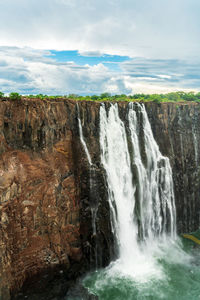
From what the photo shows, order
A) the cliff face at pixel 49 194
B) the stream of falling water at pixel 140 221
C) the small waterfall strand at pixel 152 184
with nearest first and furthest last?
the cliff face at pixel 49 194, the stream of falling water at pixel 140 221, the small waterfall strand at pixel 152 184

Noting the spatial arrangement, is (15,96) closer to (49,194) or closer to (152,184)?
(49,194)

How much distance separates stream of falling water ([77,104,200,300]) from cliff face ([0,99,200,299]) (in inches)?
32.9

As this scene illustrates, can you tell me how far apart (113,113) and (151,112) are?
13.9ft

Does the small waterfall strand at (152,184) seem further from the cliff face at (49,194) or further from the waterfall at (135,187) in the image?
the cliff face at (49,194)

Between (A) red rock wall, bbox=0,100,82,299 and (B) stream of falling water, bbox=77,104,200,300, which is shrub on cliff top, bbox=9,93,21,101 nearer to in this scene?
(A) red rock wall, bbox=0,100,82,299

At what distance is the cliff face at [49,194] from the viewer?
43.8ft

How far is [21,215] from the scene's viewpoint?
13.8m

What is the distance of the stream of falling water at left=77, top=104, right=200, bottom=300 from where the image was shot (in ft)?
47.3

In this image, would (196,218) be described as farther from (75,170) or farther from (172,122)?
(75,170)

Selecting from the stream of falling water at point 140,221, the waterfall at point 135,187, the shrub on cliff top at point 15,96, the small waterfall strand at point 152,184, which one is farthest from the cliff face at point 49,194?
the small waterfall strand at point 152,184

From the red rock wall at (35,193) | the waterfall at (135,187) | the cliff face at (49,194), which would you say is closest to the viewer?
the red rock wall at (35,193)

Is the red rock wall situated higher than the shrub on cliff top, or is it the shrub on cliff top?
the shrub on cliff top

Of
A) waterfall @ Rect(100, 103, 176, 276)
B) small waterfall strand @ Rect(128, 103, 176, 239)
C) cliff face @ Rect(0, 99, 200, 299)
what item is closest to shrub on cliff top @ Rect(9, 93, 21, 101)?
cliff face @ Rect(0, 99, 200, 299)

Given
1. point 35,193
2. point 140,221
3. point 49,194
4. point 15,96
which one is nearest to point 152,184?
point 140,221
